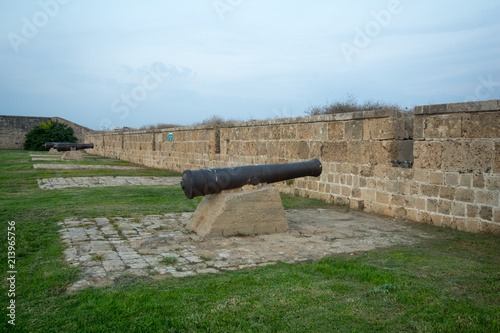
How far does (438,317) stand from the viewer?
2.89 meters

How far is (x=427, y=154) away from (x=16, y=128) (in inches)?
1591

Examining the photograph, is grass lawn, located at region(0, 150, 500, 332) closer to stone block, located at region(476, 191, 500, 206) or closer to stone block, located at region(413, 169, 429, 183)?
stone block, located at region(476, 191, 500, 206)

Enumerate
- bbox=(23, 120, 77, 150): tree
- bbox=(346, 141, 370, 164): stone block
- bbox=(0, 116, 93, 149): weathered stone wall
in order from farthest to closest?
1. bbox=(0, 116, 93, 149): weathered stone wall
2. bbox=(23, 120, 77, 150): tree
3. bbox=(346, 141, 370, 164): stone block

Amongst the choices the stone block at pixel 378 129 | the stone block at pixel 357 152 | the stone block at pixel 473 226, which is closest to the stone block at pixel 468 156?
the stone block at pixel 473 226

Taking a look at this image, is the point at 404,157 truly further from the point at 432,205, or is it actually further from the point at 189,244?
the point at 189,244

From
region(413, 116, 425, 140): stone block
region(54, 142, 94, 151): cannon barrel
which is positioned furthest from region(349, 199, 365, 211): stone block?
region(54, 142, 94, 151): cannon barrel

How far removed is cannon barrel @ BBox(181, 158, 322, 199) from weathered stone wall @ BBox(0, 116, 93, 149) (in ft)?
122

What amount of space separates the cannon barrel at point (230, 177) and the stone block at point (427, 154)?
201 cm

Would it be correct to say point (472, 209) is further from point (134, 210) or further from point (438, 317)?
point (134, 210)

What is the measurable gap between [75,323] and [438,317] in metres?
2.59

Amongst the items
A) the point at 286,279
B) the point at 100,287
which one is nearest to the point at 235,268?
the point at 286,279

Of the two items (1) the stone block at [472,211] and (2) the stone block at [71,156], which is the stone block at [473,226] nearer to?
(1) the stone block at [472,211]

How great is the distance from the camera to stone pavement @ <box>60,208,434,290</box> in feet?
13.7

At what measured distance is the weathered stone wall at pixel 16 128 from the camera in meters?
37.4
